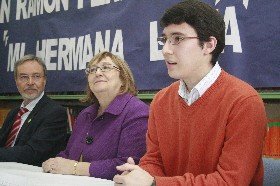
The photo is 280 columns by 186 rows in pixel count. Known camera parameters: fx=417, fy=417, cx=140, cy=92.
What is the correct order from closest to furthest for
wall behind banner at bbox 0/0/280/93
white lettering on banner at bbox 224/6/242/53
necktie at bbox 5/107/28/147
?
wall behind banner at bbox 0/0/280/93, white lettering on banner at bbox 224/6/242/53, necktie at bbox 5/107/28/147

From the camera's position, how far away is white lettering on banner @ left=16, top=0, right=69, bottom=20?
3.87m

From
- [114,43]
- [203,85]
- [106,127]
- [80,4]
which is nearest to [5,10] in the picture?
[80,4]

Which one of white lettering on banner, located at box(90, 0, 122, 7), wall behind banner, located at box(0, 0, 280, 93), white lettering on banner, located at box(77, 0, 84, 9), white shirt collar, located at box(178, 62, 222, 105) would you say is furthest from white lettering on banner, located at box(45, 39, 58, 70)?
white shirt collar, located at box(178, 62, 222, 105)

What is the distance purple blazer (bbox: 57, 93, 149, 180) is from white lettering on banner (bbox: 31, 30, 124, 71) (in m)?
1.00

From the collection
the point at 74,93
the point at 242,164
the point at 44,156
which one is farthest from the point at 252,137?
the point at 74,93

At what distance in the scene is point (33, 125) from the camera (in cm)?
291

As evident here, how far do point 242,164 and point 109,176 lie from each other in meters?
0.88

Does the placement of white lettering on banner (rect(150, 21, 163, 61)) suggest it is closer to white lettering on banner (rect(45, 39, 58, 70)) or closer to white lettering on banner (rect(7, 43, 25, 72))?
white lettering on banner (rect(45, 39, 58, 70))

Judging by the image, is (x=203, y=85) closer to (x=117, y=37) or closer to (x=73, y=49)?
(x=117, y=37)

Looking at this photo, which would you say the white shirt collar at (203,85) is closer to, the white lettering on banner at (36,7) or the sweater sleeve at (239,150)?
the sweater sleeve at (239,150)

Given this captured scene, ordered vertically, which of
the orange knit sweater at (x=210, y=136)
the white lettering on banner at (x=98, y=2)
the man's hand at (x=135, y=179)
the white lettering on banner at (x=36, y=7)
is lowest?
the man's hand at (x=135, y=179)

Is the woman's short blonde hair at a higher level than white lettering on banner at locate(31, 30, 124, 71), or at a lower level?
lower

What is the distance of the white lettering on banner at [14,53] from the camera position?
4.23m

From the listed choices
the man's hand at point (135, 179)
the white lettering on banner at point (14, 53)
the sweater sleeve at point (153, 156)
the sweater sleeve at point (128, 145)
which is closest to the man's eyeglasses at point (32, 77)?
the white lettering on banner at point (14, 53)
